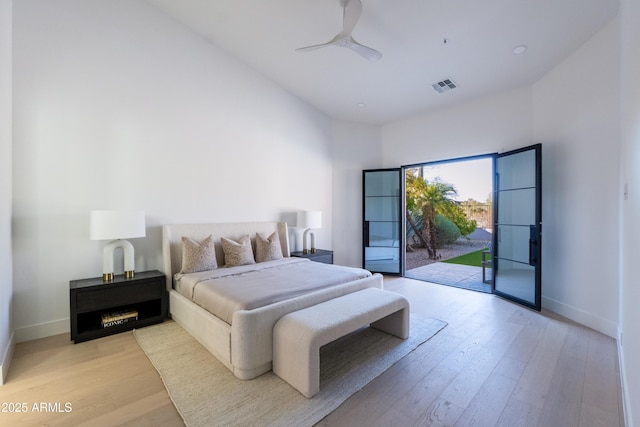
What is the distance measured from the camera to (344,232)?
18.7 ft

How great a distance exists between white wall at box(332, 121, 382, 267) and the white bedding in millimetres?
2103

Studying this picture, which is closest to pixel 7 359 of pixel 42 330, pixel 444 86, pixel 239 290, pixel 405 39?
pixel 42 330

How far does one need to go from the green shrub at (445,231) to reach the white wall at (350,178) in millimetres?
2475

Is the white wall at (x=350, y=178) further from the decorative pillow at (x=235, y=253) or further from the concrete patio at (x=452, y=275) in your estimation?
the decorative pillow at (x=235, y=253)

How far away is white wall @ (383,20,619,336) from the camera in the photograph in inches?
112

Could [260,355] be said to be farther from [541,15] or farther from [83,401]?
[541,15]

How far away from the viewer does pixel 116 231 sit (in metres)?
2.74

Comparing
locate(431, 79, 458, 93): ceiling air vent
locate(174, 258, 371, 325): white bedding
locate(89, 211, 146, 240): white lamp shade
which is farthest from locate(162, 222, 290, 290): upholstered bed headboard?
locate(431, 79, 458, 93): ceiling air vent

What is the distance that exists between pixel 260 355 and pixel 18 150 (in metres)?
3.03

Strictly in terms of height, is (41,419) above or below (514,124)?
below

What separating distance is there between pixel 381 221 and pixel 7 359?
213 inches

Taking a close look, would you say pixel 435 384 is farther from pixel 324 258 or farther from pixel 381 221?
pixel 381 221

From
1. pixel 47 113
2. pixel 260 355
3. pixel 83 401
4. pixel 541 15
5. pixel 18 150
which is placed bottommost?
pixel 83 401

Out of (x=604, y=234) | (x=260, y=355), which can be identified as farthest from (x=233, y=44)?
(x=604, y=234)
